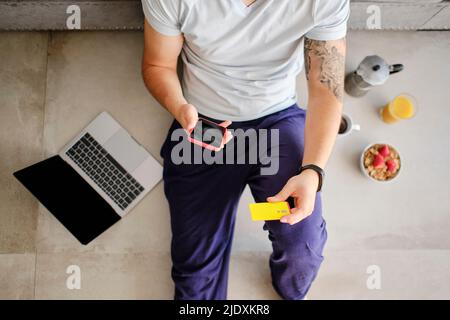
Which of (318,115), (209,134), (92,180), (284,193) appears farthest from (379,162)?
(92,180)

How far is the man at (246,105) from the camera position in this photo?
3.31 feet

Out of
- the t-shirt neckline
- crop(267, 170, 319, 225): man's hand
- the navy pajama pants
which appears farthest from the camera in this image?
the navy pajama pants

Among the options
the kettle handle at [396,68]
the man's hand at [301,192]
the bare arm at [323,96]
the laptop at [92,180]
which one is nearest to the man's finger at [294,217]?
the man's hand at [301,192]

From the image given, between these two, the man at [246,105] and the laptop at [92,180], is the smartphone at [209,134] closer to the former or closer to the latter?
the man at [246,105]

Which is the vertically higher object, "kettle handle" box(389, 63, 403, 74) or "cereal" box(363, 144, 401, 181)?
"kettle handle" box(389, 63, 403, 74)

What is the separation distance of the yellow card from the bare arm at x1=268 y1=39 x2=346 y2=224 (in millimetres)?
17

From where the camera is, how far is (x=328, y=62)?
1117mm

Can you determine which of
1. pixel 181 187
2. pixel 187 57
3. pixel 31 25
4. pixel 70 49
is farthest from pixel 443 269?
pixel 31 25

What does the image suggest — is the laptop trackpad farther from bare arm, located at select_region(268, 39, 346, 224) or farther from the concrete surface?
bare arm, located at select_region(268, 39, 346, 224)

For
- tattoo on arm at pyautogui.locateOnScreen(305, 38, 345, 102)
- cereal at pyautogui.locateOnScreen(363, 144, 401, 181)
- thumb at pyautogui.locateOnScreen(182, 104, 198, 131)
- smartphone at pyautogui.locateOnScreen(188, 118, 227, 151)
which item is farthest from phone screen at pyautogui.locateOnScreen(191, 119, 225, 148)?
cereal at pyautogui.locateOnScreen(363, 144, 401, 181)

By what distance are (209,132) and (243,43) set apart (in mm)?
256

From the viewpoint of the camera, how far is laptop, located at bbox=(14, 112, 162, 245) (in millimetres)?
1443

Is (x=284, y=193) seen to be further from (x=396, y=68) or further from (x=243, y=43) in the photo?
(x=396, y=68)

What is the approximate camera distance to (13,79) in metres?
1.56
